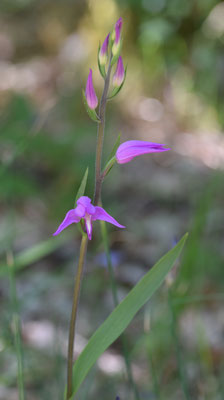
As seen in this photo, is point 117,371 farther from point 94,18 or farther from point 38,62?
point 38,62

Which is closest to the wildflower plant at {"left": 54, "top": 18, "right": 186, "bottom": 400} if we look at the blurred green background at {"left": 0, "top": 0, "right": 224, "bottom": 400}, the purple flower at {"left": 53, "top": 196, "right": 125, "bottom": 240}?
the purple flower at {"left": 53, "top": 196, "right": 125, "bottom": 240}

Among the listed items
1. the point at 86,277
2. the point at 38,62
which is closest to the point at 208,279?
the point at 86,277

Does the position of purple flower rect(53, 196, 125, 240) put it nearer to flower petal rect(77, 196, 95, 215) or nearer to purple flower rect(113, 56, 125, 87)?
flower petal rect(77, 196, 95, 215)

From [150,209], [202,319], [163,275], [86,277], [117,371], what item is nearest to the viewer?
[163,275]

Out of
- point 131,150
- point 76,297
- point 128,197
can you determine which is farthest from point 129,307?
point 128,197

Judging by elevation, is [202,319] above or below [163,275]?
above

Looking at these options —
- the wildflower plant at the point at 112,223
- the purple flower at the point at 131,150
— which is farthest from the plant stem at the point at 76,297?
the purple flower at the point at 131,150
